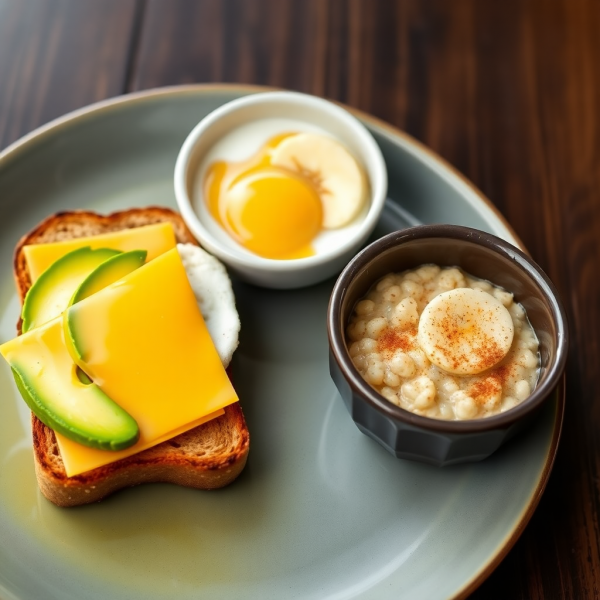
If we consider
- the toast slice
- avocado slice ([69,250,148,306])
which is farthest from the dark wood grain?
the toast slice

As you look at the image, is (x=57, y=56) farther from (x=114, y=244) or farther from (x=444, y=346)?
(x=444, y=346)

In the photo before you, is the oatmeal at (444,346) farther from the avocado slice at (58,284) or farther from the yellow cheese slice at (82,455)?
the avocado slice at (58,284)

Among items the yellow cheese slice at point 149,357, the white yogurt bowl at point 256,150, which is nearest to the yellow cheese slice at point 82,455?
the yellow cheese slice at point 149,357

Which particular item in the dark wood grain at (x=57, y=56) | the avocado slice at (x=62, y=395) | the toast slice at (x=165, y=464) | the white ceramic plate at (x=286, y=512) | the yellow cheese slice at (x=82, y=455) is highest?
the dark wood grain at (x=57, y=56)

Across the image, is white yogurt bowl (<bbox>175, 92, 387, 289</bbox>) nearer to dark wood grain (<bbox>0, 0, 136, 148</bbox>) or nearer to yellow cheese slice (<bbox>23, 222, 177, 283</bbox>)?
yellow cheese slice (<bbox>23, 222, 177, 283</bbox>)

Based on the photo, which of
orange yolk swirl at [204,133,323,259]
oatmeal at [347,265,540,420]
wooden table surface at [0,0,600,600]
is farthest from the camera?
wooden table surface at [0,0,600,600]
